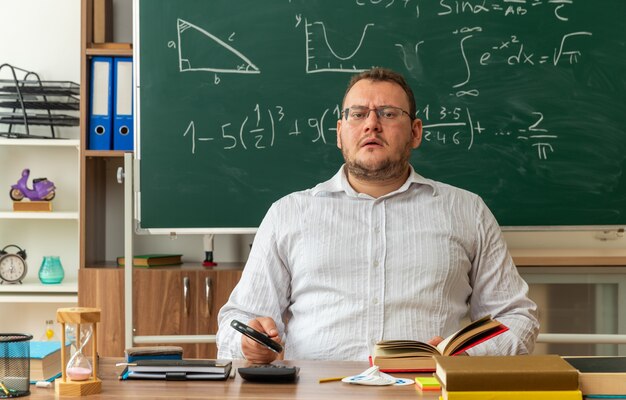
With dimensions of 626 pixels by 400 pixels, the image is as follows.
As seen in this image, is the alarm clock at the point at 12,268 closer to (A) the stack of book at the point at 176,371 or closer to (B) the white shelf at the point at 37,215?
(B) the white shelf at the point at 37,215

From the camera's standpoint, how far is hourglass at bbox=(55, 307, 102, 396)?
1438 millimetres

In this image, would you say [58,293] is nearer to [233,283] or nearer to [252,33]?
[233,283]

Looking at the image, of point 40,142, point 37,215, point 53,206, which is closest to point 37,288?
point 37,215

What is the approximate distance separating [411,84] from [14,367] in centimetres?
196

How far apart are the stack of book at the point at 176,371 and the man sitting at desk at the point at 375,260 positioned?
414 millimetres

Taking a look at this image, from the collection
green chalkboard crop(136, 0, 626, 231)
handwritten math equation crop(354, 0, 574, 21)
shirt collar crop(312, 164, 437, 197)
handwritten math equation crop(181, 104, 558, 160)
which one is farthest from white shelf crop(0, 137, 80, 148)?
shirt collar crop(312, 164, 437, 197)

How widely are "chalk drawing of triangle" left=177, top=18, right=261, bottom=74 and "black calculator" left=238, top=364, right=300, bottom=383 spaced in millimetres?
1673

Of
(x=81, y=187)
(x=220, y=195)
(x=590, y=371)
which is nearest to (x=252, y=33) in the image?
(x=220, y=195)

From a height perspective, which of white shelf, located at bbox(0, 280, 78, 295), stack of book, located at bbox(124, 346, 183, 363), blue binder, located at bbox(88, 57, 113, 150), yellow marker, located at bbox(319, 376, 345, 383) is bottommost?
yellow marker, located at bbox(319, 376, 345, 383)

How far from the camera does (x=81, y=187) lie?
3180mm

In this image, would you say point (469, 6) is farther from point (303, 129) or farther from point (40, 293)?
point (40, 293)

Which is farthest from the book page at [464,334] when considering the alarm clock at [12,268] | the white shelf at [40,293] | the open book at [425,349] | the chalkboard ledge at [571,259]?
the alarm clock at [12,268]

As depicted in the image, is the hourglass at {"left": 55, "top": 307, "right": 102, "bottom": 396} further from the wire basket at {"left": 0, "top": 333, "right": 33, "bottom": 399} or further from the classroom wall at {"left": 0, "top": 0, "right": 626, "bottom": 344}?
the classroom wall at {"left": 0, "top": 0, "right": 626, "bottom": 344}

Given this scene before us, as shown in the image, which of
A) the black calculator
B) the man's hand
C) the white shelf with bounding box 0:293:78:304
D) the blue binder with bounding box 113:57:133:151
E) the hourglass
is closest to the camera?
the hourglass
